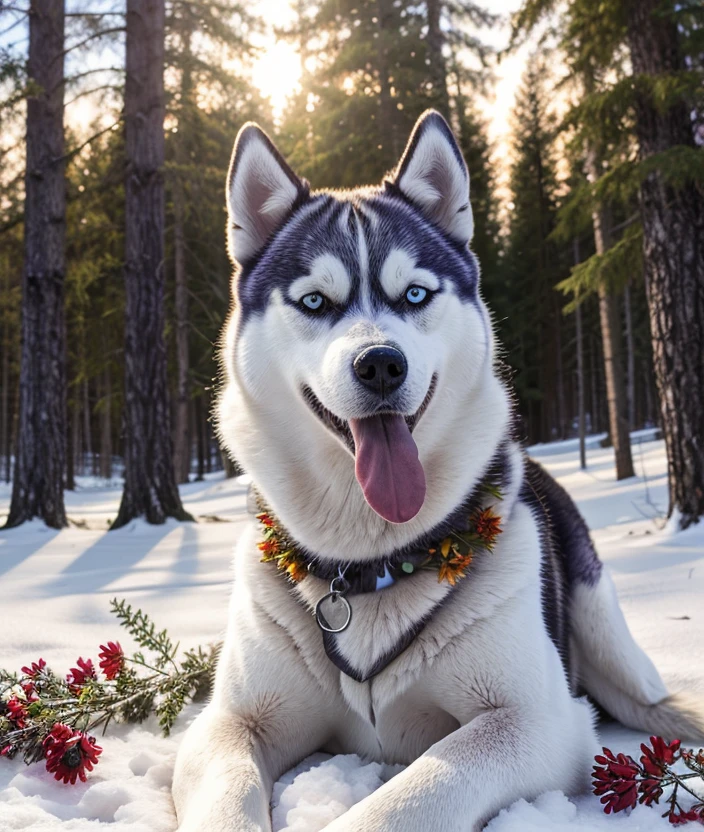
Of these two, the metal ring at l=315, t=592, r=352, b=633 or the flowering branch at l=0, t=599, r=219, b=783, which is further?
the flowering branch at l=0, t=599, r=219, b=783

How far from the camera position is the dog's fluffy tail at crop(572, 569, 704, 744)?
2395 millimetres

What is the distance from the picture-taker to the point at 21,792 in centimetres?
197

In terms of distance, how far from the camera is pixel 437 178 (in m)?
2.43

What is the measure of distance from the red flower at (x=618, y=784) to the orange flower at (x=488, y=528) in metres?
0.59

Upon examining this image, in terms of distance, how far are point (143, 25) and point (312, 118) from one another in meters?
7.29

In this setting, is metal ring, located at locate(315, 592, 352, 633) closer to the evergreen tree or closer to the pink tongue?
the pink tongue

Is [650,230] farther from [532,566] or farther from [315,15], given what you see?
[315,15]

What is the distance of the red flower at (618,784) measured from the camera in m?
1.69

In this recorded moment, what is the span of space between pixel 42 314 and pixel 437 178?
7.95 m

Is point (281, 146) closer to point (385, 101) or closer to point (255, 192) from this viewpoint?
point (385, 101)

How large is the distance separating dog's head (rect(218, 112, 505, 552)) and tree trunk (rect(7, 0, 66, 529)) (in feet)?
24.3

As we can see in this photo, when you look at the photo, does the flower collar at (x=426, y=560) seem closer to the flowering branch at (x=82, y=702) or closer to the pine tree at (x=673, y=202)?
the flowering branch at (x=82, y=702)

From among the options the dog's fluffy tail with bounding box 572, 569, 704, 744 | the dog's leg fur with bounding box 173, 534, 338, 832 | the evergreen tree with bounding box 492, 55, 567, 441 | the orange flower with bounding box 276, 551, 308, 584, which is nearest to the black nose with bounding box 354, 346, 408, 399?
the orange flower with bounding box 276, 551, 308, 584

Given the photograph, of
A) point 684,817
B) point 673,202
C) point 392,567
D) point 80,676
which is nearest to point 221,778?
point 392,567
